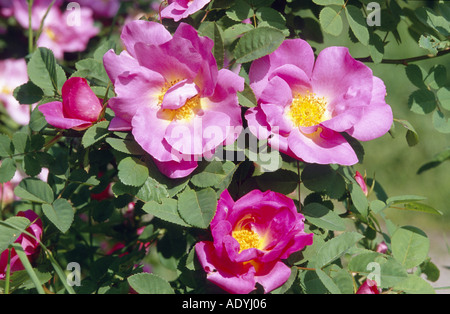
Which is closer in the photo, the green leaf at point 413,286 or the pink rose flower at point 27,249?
the green leaf at point 413,286

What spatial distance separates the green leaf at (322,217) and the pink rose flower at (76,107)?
415 mm

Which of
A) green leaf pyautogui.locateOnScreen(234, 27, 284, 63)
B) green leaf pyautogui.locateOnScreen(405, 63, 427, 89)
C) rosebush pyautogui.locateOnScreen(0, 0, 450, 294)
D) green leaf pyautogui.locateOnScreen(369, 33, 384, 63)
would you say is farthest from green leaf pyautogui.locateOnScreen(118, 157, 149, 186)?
green leaf pyautogui.locateOnScreen(405, 63, 427, 89)

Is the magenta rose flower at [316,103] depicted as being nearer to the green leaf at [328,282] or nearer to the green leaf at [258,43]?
the green leaf at [258,43]

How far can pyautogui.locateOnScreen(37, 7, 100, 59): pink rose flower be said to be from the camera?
1.85 meters

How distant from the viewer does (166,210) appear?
80 centimetres

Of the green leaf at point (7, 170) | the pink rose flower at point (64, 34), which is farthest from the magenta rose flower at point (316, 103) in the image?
the pink rose flower at point (64, 34)

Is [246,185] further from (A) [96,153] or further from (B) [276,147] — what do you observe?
(A) [96,153]

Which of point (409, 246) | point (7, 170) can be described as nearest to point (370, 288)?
point (409, 246)

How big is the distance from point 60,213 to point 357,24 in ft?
2.19

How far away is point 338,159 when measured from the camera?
78 cm

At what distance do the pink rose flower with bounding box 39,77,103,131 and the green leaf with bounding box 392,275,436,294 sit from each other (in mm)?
588

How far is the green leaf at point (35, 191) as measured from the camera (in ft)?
3.02

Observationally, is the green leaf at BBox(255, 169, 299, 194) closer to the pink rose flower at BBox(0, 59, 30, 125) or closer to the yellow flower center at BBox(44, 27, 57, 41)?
the yellow flower center at BBox(44, 27, 57, 41)

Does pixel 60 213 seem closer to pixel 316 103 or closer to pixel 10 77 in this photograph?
pixel 316 103
